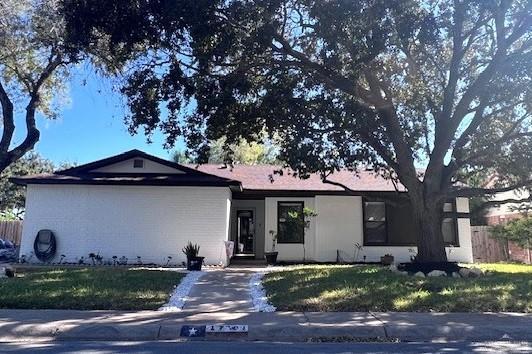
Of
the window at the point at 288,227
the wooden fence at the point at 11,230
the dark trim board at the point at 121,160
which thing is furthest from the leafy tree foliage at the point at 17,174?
the window at the point at 288,227

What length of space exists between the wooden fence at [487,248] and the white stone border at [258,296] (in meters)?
13.9

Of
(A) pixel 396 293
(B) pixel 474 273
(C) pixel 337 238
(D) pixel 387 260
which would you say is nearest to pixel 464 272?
(B) pixel 474 273

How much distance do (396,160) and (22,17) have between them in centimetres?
1263

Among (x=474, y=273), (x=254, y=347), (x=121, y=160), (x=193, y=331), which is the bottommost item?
(x=254, y=347)

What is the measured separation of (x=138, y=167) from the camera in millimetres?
19734

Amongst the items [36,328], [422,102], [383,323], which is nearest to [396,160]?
[422,102]

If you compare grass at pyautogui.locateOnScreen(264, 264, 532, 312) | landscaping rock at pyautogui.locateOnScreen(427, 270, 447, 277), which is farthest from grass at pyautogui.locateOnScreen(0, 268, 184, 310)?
landscaping rock at pyautogui.locateOnScreen(427, 270, 447, 277)

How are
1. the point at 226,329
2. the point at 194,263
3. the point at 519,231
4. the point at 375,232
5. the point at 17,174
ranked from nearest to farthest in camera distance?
1. the point at 226,329
2. the point at 194,263
3. the point at 375,232
4. the point at 519,231
5. the point at 17,174

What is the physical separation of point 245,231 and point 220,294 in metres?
11.4

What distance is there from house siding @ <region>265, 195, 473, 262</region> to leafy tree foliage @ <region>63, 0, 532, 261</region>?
4.43m

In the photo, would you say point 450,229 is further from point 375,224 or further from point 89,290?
point 89,290

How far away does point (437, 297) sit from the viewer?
1073cm

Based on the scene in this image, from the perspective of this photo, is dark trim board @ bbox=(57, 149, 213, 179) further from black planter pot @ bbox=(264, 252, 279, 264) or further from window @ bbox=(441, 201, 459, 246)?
window @ bbox=(441, 201, 459, 246)

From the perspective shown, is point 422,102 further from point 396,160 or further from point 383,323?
point 383,323
